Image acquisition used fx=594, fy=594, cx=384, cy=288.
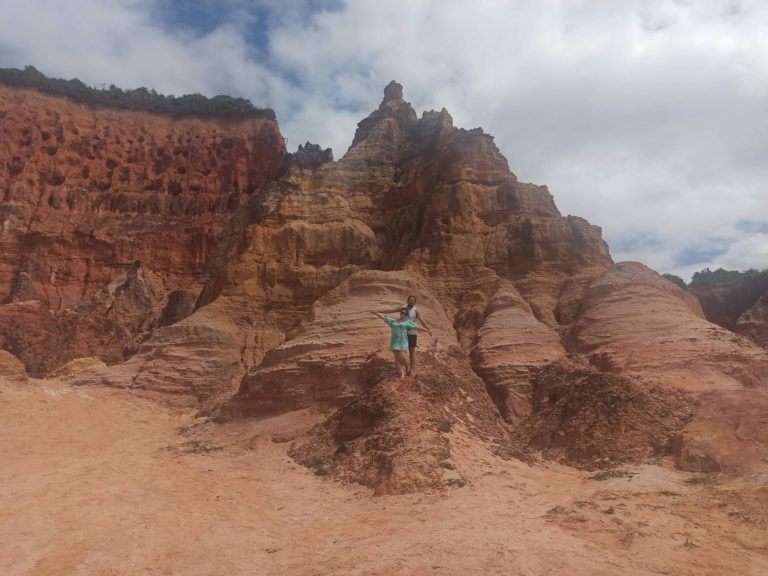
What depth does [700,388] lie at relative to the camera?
571 inches

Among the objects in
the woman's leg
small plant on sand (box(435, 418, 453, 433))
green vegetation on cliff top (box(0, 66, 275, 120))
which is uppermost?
green vegetation on cliff top (box(0, 66, 275, 120))

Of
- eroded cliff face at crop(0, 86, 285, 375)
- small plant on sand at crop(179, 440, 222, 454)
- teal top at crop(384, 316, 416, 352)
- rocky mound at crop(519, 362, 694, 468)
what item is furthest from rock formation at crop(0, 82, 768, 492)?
small plant on sand at crop(179, 440, 222, 454)

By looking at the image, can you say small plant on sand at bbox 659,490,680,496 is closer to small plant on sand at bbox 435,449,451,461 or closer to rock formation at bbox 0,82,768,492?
rock formation at bbox 0,82,768,492

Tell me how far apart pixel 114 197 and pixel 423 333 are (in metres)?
51.7

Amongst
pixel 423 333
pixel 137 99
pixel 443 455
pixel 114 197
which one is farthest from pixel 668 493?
pixel 137 99

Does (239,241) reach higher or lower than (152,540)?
higher

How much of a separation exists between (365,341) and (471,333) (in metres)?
5.87

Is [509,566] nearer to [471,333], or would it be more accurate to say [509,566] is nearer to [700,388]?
[700,388]

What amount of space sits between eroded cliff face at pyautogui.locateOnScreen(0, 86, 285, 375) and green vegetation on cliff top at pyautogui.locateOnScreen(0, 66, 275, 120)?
3.56 ft

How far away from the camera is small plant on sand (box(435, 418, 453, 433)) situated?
40.2 feet

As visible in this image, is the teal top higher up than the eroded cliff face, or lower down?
lower down

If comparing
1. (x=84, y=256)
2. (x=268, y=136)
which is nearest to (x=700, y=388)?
(x=84, y=256)

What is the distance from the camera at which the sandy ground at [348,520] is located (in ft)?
22.2

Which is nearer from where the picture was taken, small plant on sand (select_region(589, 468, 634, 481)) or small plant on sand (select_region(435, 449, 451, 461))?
small plant on sand (select_region(435, 449, 451, 461))
